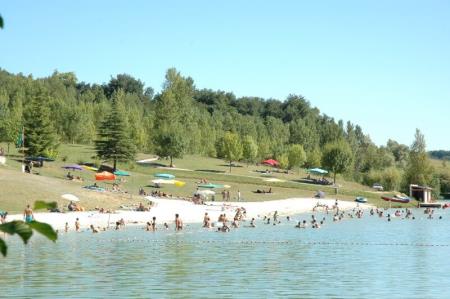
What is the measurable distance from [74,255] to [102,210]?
2235 centimetres

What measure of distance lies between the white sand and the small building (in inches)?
926

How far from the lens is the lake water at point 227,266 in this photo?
25.0 metres

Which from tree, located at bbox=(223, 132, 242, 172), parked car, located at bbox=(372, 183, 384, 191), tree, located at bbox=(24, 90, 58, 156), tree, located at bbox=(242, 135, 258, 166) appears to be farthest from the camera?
tree, located at bbox=(242, 135, 258, 166)

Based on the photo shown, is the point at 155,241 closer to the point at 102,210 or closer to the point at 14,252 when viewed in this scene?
the point at 14,252

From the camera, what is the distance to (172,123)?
118m

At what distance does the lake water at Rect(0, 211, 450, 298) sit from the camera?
985 inches

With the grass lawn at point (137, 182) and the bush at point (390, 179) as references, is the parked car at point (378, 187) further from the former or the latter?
the grass lawn at point (137, 182)

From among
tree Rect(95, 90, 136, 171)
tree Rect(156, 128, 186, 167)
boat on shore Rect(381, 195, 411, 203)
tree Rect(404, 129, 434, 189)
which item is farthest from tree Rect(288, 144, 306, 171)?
tree Rect(95, 90, 136, 171)

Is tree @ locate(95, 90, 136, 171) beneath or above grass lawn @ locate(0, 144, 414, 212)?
Result: above

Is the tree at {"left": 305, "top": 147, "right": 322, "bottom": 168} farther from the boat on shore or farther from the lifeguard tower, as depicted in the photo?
the boat on shore

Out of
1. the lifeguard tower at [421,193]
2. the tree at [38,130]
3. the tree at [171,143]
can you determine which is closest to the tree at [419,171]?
the lifeguard tower at [421,193]

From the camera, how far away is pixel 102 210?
57.8 metres

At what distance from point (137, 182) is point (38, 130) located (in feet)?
43.5

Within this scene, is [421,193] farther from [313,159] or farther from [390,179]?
[313,159]
